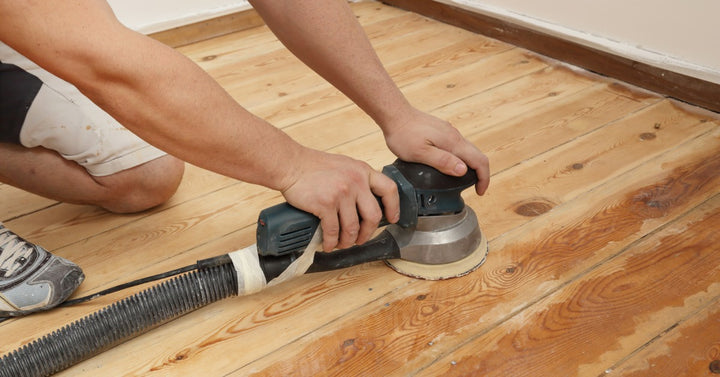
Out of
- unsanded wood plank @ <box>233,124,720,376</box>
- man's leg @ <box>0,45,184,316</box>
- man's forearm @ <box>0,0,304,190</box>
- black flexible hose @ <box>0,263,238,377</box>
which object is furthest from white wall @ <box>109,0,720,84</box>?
black flexible hose @ <box>0,263,238,377</box>

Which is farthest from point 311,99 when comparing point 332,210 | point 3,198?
point 332,210

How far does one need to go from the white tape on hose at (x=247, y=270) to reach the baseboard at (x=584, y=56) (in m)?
1.33

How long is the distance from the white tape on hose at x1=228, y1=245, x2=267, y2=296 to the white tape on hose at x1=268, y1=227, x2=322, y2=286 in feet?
0.10

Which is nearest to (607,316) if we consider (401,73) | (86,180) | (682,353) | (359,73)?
(682,353)

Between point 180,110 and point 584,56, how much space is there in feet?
5.03

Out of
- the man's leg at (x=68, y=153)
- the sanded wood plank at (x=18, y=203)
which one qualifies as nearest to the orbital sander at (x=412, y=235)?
the man's leg at (x=68, y=153)

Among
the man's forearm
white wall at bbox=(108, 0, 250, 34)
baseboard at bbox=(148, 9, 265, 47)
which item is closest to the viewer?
the man's forearm

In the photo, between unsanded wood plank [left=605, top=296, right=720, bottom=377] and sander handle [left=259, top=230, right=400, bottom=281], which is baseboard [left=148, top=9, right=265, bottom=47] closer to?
sander handle [left=259, top=230, right=400, bottom=281]

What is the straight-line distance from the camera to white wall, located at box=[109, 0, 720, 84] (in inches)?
67.5

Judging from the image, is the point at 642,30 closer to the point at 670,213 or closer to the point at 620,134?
the point at 620,134

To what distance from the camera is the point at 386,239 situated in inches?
49.3

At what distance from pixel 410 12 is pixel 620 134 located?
1.30 m

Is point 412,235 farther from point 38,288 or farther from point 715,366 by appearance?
point 38,288

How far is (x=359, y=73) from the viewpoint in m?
1.21
